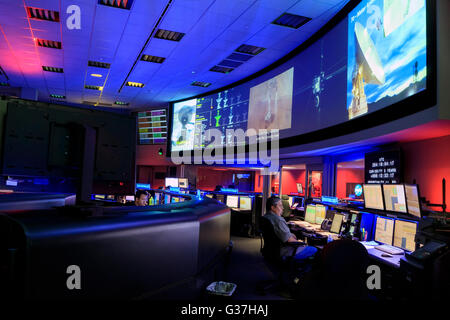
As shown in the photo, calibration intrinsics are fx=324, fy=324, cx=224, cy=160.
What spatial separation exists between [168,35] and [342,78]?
3.60 m

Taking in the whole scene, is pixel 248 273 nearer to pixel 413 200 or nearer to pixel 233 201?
pixel 413 200

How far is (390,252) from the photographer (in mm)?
3143

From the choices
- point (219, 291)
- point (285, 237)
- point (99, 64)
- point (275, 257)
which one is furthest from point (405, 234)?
point (99, 64)

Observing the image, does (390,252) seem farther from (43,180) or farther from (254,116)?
(254,116)

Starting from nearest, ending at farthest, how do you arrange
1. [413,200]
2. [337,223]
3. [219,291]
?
1. [219,291]
2. [413,200]
3. [337,223]

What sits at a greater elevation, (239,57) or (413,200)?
(239,57)

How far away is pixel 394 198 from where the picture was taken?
11.3 ft

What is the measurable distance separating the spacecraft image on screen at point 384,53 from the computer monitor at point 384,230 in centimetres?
146

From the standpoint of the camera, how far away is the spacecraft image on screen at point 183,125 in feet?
38.0

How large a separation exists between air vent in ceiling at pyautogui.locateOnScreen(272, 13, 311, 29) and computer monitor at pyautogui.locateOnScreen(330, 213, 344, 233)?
11.8 feet

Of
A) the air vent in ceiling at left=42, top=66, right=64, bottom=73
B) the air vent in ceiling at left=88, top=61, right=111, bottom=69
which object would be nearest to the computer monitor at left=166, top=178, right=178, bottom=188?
the air vent in ceiling at left=88, top=61, right=111, bottom=69

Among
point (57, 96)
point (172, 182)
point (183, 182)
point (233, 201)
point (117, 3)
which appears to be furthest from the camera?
point (57, 96)

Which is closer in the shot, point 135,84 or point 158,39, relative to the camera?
point 158,39
